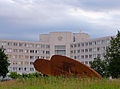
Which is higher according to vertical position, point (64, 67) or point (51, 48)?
point (64, 67)

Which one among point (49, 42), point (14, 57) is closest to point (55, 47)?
point (49, 42)

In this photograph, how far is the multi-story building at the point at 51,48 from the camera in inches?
3265

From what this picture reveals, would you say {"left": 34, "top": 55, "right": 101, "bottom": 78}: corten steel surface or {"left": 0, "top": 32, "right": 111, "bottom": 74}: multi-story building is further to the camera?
{"left": 0, "top": 32, "right": 111, "bottom": 74}: multi-story building

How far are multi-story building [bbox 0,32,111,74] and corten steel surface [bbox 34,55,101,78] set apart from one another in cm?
5715

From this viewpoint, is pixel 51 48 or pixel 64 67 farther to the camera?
pixel 51 48

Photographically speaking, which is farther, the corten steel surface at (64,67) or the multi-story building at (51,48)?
the multi-story building at (51,48)

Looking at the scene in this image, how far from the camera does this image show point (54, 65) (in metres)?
23.0

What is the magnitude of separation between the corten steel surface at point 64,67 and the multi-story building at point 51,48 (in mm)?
57152

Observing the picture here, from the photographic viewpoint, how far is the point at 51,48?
90188 millimetres

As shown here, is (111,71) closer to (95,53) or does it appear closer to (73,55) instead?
(95,53)

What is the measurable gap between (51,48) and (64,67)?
6810cm

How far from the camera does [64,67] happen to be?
22.2m

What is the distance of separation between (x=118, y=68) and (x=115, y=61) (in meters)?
0.97

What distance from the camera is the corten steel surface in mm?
20484
